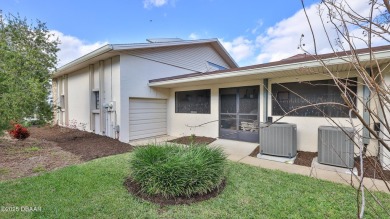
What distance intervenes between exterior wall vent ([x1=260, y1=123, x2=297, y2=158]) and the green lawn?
1275mm

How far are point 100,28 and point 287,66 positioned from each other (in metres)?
9.03

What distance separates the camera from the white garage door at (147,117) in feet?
27.3

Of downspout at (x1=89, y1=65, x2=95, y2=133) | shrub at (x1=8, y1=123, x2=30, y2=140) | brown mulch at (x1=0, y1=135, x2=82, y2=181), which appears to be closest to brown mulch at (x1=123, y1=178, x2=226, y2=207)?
brown mulch at (x1=0, y1=135, x2=82, y2=181)

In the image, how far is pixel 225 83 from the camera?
7863mm

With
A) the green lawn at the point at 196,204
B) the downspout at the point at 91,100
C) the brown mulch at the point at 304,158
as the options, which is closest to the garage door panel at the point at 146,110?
the downspout at the point at 91,100

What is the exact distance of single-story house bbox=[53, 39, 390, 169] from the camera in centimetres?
602

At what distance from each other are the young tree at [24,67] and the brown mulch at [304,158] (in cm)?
814

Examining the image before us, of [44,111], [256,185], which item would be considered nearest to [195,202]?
[256,185]

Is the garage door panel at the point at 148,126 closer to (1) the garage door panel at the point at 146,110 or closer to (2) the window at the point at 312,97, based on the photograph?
(1) the garage door panel at the point at 146,110

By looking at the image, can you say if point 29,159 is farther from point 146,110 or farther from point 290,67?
point 290,67

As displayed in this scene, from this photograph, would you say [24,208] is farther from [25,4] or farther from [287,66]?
[25,4]

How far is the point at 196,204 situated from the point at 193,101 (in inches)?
241

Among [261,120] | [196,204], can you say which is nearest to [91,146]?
[196,204]

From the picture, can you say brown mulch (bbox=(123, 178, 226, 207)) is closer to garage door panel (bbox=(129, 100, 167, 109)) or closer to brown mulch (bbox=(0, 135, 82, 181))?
brown mulch (bbox=(0, 135, 82, 181))
